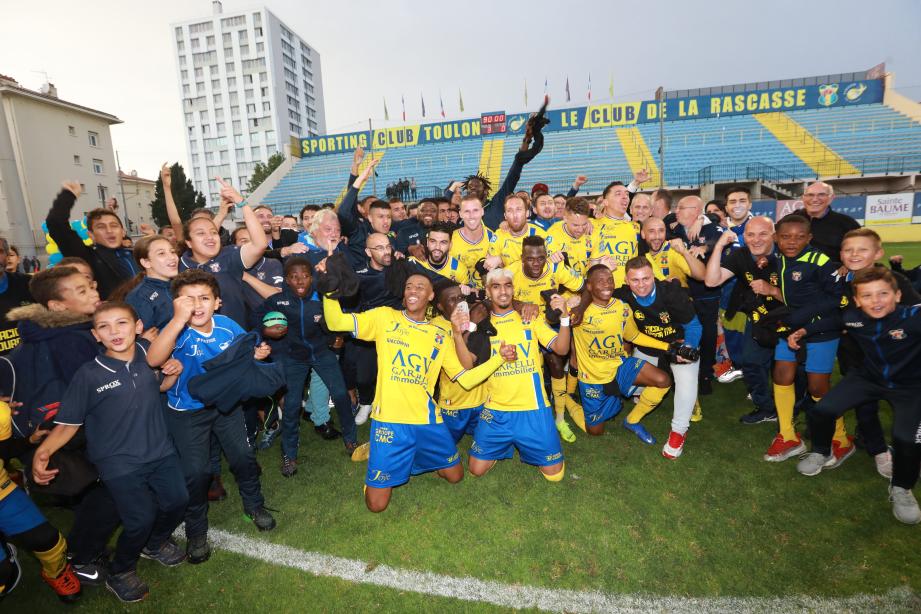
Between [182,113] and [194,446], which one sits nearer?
[194,446]

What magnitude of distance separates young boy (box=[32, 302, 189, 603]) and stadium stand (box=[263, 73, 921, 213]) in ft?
93.4

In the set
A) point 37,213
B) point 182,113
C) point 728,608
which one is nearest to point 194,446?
point 728,608

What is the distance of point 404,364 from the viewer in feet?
13.7

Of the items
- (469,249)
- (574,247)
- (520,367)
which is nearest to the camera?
(520,367)

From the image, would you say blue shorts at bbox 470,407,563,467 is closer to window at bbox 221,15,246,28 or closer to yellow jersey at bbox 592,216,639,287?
yellow jersey at bbox 592,216,639,287

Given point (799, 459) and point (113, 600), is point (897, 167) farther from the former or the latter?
point (113, 600)

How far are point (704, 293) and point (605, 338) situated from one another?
1.89m

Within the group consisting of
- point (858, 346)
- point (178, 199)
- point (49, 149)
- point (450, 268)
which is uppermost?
point (49, 149)

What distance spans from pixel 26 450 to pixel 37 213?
4397 cm

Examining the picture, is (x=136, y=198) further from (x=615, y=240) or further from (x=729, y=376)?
(x=729, y=376)

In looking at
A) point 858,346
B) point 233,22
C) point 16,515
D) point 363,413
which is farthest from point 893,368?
point 233,22

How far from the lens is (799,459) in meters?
4.50

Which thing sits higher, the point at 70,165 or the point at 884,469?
the point at 70,165

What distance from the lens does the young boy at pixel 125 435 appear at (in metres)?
3.00
